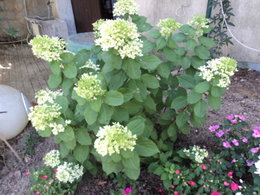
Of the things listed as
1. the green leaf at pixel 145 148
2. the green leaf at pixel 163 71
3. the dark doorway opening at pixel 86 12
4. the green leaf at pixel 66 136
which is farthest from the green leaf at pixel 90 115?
the dark doorway opening at pixel 86 12

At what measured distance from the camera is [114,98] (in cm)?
93

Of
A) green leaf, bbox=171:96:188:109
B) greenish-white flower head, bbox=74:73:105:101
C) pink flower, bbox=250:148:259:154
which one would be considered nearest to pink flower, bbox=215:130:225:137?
pink flower, bbox=250:148:259:154

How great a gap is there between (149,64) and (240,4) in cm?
217

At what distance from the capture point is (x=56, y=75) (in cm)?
111

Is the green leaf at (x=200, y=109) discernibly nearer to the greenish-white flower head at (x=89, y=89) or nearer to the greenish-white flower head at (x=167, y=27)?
the greenish-white flower head at (x=167, y=27)

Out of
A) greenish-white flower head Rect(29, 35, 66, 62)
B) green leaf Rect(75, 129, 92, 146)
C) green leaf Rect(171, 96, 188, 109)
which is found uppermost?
greenish-white flower head Rect(29, 35, 66, 62)

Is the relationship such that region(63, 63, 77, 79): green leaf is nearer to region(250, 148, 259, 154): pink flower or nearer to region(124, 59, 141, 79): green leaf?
region(124, 59, 141, 79): green leaf

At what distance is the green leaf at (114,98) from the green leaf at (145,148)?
0.22 m

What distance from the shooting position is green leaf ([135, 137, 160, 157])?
0.98 metres

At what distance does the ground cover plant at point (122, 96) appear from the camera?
89 cm

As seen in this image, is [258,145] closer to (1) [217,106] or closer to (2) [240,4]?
(1) [217,106]

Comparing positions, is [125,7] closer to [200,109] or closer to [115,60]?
[115,60]

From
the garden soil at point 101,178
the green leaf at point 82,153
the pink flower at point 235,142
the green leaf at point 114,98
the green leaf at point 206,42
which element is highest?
the green leaf at point 206,42

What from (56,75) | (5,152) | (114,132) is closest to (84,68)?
(56,75)
